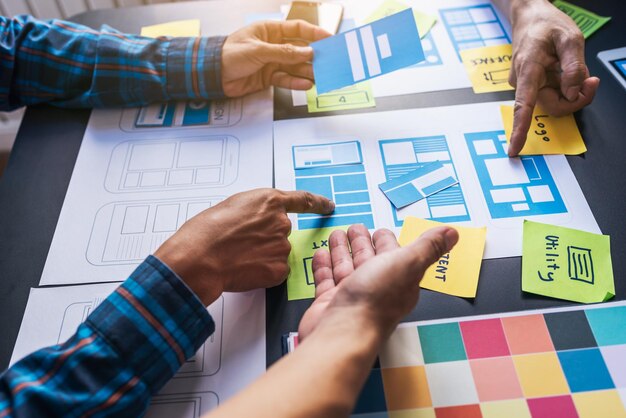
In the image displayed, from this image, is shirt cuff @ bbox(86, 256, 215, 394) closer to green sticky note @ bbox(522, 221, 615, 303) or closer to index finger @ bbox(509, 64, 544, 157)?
green sticky note @ bbox(522, 221, 615, 303)

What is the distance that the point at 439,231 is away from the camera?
639 mm

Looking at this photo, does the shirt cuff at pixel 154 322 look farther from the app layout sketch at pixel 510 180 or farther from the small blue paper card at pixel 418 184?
the app layout sketch at pixel 510 180

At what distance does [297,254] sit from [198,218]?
0.51 feet

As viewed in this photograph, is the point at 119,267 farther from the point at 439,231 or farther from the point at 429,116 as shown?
the point at 429,116

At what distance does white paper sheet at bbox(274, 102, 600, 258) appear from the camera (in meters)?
0.78

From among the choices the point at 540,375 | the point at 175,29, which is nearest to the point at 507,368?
the point at 540,375

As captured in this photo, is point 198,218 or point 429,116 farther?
point 429,116

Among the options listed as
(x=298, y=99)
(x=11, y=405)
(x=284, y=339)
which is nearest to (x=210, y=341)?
(x=284, y=339)

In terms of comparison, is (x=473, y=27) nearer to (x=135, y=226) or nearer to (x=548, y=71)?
(x=548, y=71)

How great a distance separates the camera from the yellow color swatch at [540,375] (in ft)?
2.04

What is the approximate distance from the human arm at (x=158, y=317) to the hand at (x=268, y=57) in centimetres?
31

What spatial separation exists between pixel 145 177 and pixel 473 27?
0.73 m

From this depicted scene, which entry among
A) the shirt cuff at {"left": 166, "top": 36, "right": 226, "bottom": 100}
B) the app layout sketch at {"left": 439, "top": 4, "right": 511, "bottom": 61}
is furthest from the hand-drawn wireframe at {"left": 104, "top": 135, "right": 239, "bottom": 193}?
the app layout sketch at {"left": 439, "top": 4, "right": 511, "bottom": 61}

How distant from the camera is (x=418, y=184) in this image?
0.83m
